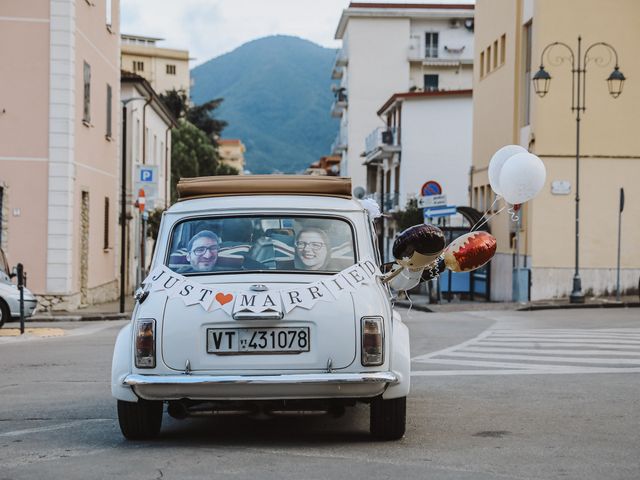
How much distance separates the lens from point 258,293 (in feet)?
25.5

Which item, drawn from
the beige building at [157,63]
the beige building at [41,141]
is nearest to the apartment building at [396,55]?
the beige building at [157,63]

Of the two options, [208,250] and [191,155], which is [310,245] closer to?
[208,250]

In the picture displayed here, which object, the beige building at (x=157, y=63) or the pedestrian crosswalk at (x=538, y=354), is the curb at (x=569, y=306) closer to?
the pedestrian crosswalk at (x=538, y=354)

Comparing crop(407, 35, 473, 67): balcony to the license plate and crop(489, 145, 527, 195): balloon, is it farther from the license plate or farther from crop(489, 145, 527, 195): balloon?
the license plate

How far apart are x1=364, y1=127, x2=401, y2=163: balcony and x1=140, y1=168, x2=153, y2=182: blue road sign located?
28.6 metres

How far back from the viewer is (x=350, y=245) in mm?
8414

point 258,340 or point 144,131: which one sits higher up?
point 144,131

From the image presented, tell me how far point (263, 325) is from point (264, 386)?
414 mm

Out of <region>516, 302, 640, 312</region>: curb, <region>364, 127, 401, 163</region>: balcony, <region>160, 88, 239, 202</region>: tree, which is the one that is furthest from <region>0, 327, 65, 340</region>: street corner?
<region>160, 88, 239, 202</region>: tree

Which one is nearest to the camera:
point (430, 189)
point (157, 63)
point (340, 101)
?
point (430, 189)

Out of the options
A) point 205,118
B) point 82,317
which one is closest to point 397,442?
point 82,317

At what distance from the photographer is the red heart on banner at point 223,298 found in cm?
774

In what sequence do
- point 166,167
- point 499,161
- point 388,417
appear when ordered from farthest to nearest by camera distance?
point 166,167
point 499,161
point 388,417

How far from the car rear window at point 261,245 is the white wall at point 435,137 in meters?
52.9
